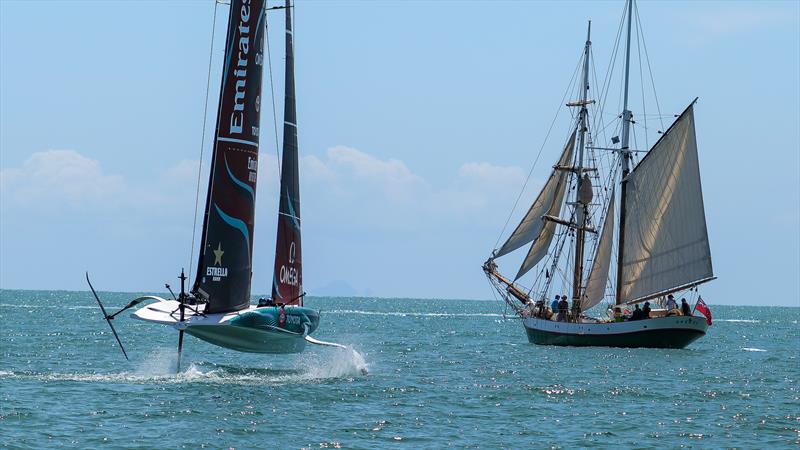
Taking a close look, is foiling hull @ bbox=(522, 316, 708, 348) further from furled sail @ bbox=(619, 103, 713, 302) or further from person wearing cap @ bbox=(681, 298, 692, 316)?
furled sail @ bbox=(619, 103, 713, 302)

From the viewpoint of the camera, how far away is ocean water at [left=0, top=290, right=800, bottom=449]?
29.2m

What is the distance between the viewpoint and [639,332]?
64.6m

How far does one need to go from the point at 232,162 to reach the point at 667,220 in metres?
32.7

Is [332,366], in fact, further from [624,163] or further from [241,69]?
[624,163]

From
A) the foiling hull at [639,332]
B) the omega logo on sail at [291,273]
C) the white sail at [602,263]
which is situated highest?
the white sail at [602,263]

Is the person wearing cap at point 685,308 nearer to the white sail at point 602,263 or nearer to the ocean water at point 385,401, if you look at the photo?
the white sail at point 602,263

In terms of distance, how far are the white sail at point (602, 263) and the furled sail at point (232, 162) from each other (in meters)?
33.6

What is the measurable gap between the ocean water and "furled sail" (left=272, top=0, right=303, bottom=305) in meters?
2.85

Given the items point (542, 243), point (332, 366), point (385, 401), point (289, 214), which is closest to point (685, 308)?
point (542, 243)

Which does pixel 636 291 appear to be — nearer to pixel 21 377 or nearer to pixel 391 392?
pixel 391 392

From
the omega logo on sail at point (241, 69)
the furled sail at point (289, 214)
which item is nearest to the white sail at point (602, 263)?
the furled sail at point (289, 214)

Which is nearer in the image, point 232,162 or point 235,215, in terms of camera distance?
point 232,162

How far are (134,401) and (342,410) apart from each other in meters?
5.26

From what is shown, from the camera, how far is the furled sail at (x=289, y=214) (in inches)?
1539
